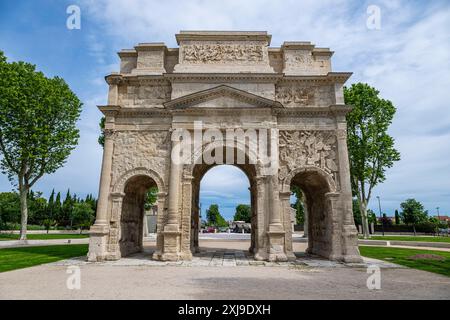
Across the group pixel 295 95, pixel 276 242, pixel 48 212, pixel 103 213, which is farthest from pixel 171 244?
pixel 48 212

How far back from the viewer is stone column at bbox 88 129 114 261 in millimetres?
13797

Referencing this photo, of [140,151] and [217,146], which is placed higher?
[217,146]

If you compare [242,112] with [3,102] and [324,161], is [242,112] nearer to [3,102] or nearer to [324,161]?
[324,161]

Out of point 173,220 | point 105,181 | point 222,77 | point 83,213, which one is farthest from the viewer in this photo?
Answer: point 83,213

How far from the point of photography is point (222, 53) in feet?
54.9

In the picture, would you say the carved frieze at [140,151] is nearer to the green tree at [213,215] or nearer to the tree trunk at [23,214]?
the tree trunk at [23,214]

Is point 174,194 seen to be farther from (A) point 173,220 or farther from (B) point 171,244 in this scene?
(B) point 171,244

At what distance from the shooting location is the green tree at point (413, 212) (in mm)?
55281

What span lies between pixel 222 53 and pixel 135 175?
8665 millimetres

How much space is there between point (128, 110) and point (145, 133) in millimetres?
1621

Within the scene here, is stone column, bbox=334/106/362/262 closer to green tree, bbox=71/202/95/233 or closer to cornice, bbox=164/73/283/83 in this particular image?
cornice, bbox=164/73/283/83

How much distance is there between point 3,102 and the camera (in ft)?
68.6

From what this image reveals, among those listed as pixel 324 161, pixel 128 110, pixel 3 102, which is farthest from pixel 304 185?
pixel 3 102
